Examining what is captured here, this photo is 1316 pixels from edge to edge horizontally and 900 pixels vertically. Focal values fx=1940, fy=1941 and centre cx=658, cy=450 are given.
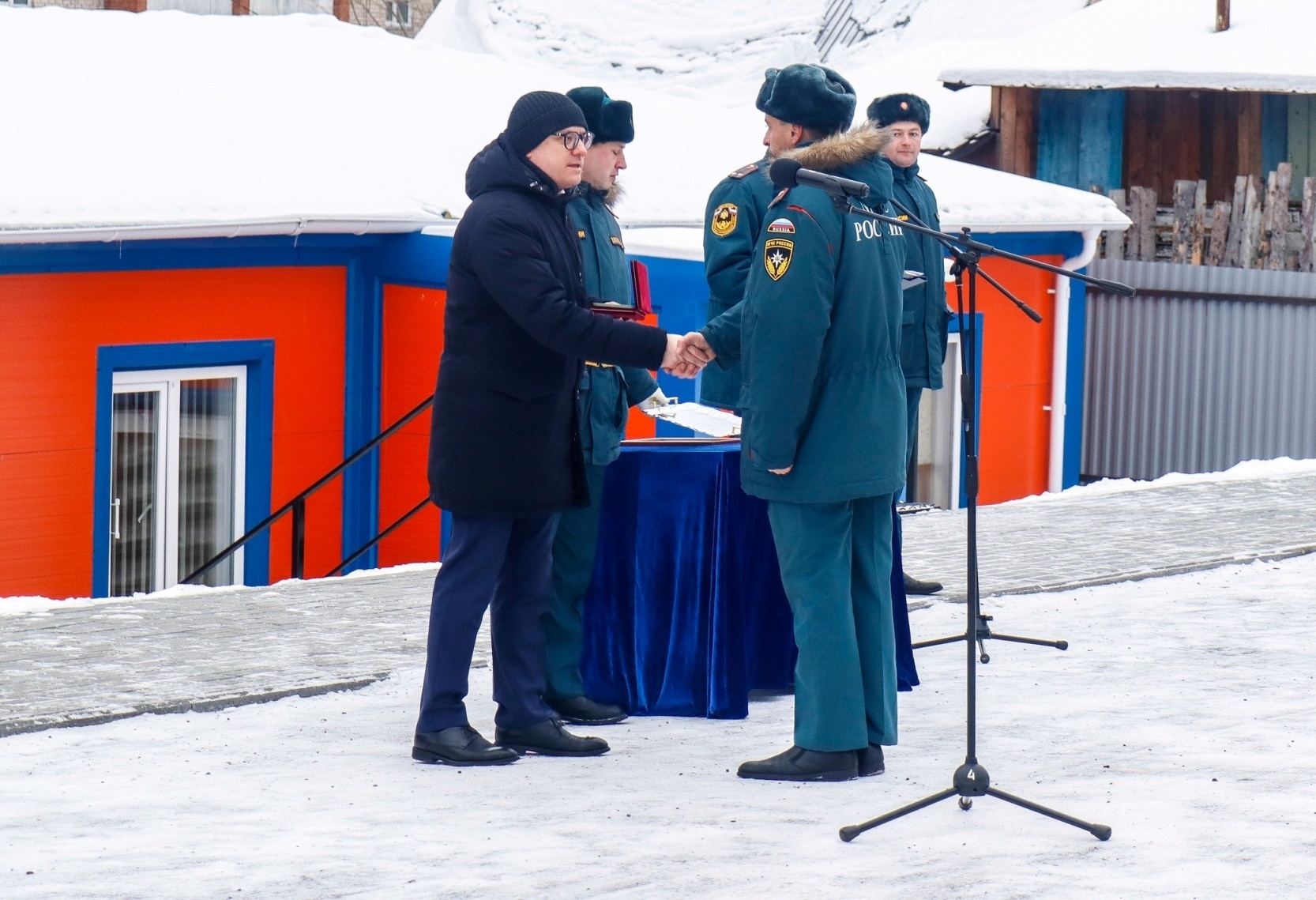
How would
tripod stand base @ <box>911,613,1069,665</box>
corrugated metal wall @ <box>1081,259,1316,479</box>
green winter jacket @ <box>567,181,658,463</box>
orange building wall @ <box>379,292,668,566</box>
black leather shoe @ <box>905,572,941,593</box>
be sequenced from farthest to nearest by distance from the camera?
corrugated metal wall @ <box>1081,259,1316,479</box> < orange building wall @ <box>379,292,668,566</box> < black leather shoe @ <box>905,572,941,593</box> < tripod stand base @ <box>911,613,1069,665</box> < green winter jacket @ <box>567,181,658,463</box>

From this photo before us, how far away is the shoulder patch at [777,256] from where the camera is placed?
486 cm

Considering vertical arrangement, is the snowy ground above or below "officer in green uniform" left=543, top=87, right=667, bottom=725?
below

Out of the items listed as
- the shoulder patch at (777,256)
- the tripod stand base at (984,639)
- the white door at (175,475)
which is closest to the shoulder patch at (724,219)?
the shoulder patch at (777,256)

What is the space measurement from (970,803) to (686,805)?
699 mm

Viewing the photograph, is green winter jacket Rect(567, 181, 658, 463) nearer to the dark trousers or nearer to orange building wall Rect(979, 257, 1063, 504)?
the dark trousers

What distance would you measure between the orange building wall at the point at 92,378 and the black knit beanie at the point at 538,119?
5660 millimetres

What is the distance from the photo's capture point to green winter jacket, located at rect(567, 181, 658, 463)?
549 centimetres

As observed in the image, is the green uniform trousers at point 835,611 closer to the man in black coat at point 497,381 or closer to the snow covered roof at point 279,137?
the man in black coat at point 497,381

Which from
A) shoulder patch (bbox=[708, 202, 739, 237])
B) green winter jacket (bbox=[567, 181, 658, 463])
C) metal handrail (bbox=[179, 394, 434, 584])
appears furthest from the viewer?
metal handrail (bbox=[179, 394, 434, 584])

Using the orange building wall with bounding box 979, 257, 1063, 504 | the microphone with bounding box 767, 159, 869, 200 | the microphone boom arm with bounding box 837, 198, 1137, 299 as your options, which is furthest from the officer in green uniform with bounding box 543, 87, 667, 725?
the orange building wall with bounding box 979, 257, 1063, 504

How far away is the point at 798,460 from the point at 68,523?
634 cm

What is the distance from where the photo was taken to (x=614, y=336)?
5.05 meters

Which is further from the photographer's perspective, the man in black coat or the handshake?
the handshake

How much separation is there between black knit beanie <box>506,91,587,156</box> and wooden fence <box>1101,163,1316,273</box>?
10377 mm
